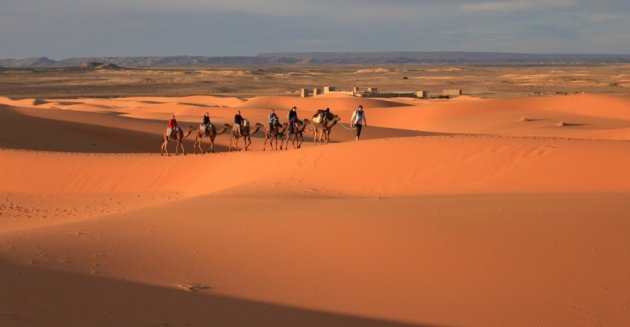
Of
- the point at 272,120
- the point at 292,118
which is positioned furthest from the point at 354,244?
the point at 292,118

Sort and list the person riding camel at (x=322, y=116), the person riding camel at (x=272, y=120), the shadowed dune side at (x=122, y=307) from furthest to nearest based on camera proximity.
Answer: the person riding camel at (x=322, y=116) → the person riding camel at (x=272, y=120) → the shadowed dune side at (x=122, y=307)

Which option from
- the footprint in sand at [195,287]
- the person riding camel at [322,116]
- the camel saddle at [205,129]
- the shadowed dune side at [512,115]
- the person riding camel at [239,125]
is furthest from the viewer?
the shadowed dune side at [512,115]

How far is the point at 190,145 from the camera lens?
31234 mm

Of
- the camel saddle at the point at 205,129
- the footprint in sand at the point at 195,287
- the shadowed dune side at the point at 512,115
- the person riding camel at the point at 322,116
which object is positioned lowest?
the shadowed dune side at the point at 512,115

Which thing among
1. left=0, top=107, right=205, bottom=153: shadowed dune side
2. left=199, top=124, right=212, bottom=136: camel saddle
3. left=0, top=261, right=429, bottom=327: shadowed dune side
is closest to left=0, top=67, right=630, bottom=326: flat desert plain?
left=0, top=261, right=429, bottom=327: shadowed dune side

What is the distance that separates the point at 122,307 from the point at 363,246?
327cm

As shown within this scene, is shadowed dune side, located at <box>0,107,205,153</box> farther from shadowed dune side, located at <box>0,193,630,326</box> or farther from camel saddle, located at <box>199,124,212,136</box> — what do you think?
shadowed dune side, located at <box>0,193,630,326</box>

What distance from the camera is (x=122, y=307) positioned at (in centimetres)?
743

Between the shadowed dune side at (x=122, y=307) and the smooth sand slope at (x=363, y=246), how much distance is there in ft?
0.06

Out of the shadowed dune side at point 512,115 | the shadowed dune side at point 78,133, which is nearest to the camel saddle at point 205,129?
the shadowed dune side at point 78,133

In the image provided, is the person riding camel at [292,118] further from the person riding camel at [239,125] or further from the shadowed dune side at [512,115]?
the shadowed dune side at [512,115]

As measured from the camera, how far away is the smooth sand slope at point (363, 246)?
7605mm

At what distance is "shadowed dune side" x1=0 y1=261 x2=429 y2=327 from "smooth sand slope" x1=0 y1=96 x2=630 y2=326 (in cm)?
2

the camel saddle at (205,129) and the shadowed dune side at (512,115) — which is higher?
the camel saddle at (205,129)
